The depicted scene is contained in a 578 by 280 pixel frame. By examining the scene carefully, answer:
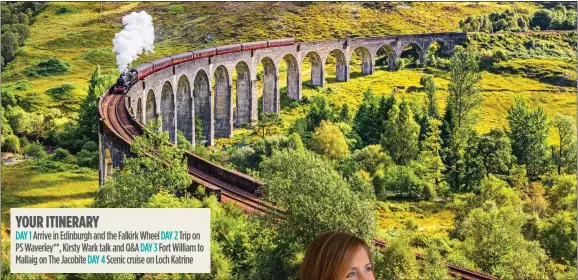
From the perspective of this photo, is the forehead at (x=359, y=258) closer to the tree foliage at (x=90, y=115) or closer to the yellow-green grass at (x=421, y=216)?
the yellow-green grass at (x=421, y=216)

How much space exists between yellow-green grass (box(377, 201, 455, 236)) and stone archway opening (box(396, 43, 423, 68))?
160 feet

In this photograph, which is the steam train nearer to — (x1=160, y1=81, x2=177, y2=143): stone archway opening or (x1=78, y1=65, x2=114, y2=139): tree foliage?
(x1=160, y1=81, x2=177, y2=143): stone archway opening

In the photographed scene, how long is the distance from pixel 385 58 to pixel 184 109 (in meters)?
43.6

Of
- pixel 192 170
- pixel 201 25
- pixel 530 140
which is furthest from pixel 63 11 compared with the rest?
pixel 192 170

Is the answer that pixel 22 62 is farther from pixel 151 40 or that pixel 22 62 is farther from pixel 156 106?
pixel 156 106

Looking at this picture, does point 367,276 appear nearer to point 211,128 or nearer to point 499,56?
point 211,128

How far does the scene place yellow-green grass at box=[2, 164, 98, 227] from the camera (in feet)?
135

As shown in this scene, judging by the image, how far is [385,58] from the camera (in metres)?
99.1

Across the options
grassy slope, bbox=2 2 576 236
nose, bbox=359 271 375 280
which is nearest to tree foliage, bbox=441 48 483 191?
grassy slope, bbox=2 2 576 236

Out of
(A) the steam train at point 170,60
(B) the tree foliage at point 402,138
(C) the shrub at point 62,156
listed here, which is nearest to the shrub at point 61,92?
(A) the steam train at point 170,60

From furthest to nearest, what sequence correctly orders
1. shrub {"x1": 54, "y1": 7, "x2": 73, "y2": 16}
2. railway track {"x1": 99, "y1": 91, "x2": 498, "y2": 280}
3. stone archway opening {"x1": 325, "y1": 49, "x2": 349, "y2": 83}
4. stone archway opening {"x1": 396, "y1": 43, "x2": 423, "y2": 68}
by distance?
stone archway opening {"x1": 396, "y1": 43, "x2": 423, "y2": 68}, shrub {"x1": 54, "y1": 7, "x2": 73, "y2": 16}, stone archway opening {"x1": 325, "y1": 49, "x2": 349, "y2": 83}, railway track {"x1": 99, "y1": 91, "x2": 498, "y2": 280}

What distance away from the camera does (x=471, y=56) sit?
68.2 m

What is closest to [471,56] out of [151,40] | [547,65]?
[547,65]

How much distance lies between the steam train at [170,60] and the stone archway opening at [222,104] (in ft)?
7.48
